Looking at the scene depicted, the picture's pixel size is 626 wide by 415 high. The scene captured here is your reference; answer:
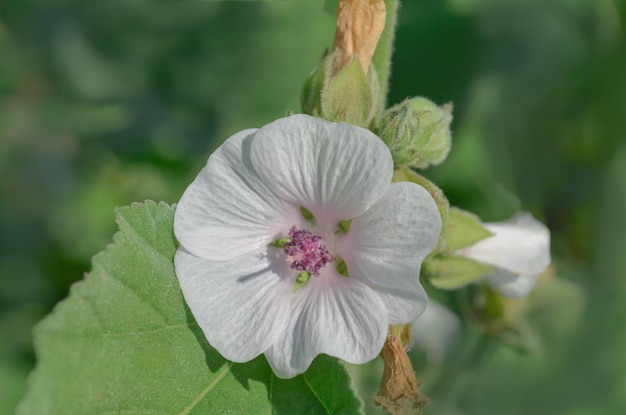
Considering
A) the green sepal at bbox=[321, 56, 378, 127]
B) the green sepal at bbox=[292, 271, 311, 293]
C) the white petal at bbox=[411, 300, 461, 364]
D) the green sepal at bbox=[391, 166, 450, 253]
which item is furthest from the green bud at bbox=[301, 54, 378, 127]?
the white petal at bbox=[411, 300, 461, 364]

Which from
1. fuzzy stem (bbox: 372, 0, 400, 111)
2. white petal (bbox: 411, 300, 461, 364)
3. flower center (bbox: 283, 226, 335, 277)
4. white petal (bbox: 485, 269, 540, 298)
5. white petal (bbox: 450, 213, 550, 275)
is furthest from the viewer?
white petal (bbox: 411, 300, 461, 364)

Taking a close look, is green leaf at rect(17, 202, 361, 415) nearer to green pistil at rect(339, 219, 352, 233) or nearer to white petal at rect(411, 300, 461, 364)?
green pistil at rect(339, 219, 352, 233)

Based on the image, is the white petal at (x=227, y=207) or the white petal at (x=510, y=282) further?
the white petal at (x=510, y=282)

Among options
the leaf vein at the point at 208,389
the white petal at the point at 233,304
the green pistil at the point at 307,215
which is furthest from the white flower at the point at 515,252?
the leaf vein at the point at 208,389

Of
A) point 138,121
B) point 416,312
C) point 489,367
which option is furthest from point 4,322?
point 416,312

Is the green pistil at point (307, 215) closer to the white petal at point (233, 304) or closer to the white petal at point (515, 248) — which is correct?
the white petal at point (233, 304)
